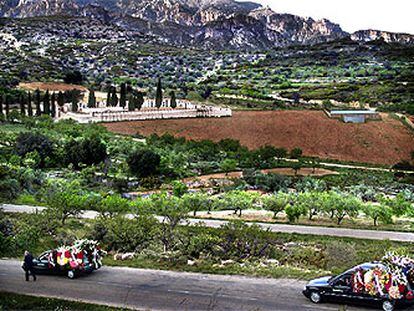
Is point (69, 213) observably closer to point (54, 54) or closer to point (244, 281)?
point (244, 281)

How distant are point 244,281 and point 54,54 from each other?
10926 centimetres

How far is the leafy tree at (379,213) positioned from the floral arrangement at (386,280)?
1078 centimetres

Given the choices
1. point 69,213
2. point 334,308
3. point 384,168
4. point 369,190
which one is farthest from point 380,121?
point 334,308

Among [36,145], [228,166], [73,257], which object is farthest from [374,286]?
[36,145]

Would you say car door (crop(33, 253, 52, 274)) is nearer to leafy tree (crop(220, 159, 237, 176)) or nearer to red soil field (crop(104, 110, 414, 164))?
leafy tree (crop(220, 159, 237, 176))

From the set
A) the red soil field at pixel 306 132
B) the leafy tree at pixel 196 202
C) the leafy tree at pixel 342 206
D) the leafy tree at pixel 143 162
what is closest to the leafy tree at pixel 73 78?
the red soil field at pixel 306 132

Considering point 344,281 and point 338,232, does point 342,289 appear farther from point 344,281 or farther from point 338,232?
point 338,232

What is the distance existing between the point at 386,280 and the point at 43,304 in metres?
8.06

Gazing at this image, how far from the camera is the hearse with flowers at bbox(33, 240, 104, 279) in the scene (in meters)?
15.4

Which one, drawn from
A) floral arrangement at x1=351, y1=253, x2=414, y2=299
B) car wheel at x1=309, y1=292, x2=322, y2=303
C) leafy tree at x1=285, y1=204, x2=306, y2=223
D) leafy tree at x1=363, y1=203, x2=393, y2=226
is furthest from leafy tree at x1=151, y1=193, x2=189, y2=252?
leafy tree at x1=363, y1=203, x2=393, y2=226

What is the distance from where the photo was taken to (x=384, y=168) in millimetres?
43594

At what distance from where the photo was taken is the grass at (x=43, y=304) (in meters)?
13.1

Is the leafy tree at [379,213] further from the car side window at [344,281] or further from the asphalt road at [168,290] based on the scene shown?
the car side window at [344,281]

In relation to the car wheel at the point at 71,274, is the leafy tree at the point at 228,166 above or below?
above
